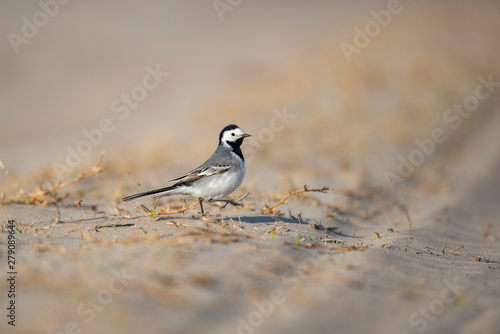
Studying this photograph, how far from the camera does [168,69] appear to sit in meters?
19.6

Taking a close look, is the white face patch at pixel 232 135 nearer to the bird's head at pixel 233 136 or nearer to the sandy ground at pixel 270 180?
the bird's head at pixel 233 136

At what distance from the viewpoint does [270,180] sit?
855 cm

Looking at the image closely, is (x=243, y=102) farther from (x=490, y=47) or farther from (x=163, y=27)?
(x=163, y=27)

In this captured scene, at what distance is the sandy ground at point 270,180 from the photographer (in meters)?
3.29

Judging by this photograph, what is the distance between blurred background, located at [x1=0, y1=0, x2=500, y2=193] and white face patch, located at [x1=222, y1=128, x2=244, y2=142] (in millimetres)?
2476

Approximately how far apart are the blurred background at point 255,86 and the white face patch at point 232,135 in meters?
2.48

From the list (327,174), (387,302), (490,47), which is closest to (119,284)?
(387,302)

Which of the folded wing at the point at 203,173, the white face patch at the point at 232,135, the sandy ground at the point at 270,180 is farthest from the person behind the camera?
the white face patch at the point at 232,135

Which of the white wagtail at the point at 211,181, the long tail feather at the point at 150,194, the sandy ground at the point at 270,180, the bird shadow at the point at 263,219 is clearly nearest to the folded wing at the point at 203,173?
the white wagtail at the point at 211,181

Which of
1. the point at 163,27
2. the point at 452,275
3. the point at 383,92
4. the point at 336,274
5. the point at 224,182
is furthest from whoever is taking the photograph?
the point at 163,27

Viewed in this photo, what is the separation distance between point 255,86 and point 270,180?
653 centimetres

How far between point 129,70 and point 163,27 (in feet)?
30.8

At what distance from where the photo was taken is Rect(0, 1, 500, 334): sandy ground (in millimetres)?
3289

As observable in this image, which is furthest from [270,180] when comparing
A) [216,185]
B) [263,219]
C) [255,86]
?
[255,86]
